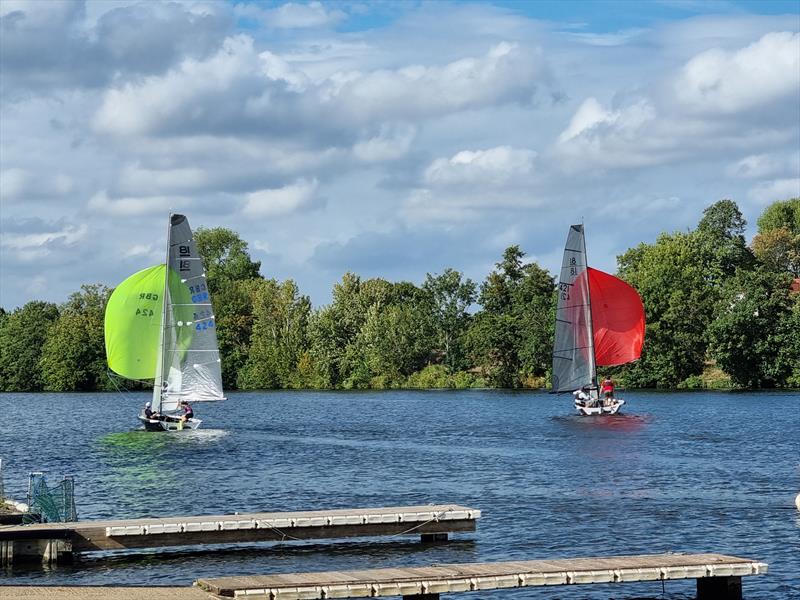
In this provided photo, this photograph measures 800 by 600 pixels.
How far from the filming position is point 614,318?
82.7 metres

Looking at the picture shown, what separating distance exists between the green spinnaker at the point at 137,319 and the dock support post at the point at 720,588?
47.8m

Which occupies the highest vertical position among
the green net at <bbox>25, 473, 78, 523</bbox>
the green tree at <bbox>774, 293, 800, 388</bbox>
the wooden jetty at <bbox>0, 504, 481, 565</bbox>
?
the green tree at <bbox>774, 293, 800, 388</bbox>

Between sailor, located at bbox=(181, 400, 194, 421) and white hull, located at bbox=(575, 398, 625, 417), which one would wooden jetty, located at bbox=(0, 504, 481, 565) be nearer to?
sailor, located at bbox=(181, 400, 194, 421)

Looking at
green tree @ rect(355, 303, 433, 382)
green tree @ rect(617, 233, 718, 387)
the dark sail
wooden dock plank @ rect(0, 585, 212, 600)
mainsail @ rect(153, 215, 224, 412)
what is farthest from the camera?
green tree @ rect(355, 303, 433, 382)

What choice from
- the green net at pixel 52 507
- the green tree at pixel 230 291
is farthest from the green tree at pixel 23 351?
the green net at pixel 52 507

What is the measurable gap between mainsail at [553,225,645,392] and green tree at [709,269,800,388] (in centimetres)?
3730

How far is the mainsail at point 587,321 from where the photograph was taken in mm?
81062

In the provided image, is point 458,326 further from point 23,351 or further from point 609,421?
point 609,421

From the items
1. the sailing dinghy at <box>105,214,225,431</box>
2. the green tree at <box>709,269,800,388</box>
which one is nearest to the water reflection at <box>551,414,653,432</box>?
the sailing dinghy at <box>105,214,225,431</box>

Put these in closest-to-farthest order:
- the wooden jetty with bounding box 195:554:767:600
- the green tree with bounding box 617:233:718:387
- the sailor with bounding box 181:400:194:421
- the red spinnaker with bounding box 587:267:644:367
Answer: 1. the wooden jetty with bounding box 195:554:767:600
2. the sailor with bounding box 181:400:194:421
3. the red spinnaker with bounding box 587:267:644:367
4. the green tree with bounding box 617:233:718:387

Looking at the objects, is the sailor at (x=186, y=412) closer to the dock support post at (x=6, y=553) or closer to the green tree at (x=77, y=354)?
the dock support post at (x=6, y=553)

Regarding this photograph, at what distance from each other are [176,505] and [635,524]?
49.7ft

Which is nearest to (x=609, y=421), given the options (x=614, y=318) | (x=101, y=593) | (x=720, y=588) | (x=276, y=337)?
(x=614, y=318)

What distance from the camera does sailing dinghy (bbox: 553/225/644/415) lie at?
81125mm
